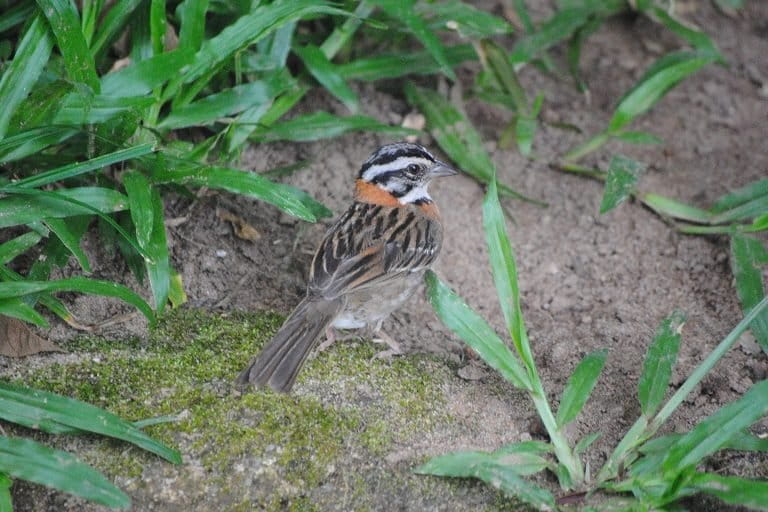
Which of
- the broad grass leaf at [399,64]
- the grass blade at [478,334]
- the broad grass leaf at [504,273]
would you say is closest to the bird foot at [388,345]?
the grass blade at [478,334]

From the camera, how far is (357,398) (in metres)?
5.17

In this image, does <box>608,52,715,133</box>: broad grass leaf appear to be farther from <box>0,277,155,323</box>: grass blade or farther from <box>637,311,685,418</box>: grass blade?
<box>0,277,155,323</box>: grass blade

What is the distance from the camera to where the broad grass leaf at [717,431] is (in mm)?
4387

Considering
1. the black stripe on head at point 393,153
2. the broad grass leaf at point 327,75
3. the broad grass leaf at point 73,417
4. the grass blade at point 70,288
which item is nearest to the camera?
the broad grass leaf at point 73,417

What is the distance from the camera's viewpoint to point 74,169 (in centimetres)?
497

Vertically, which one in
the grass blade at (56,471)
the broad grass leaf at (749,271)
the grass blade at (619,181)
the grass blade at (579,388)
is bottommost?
the broad grass leaf at (749,271)

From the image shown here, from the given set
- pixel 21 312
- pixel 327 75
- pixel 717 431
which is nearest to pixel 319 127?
pixel 327 75

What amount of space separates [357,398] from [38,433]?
5.31 feet

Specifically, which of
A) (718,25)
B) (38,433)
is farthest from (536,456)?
(718,25)

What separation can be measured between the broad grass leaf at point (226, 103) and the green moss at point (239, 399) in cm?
118

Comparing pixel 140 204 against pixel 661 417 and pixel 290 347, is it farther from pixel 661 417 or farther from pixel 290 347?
pixel 661 417

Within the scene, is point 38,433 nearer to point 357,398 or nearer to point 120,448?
point 120,448

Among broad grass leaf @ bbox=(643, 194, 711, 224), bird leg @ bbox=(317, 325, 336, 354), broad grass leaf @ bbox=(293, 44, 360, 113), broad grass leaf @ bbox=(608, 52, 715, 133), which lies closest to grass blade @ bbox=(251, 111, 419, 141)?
broad grass leaf @ bbox=(293, 44, 360, 113)

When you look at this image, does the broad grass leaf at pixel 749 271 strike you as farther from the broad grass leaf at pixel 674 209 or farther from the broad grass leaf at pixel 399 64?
the broad grass leaf at pixel 399 64
